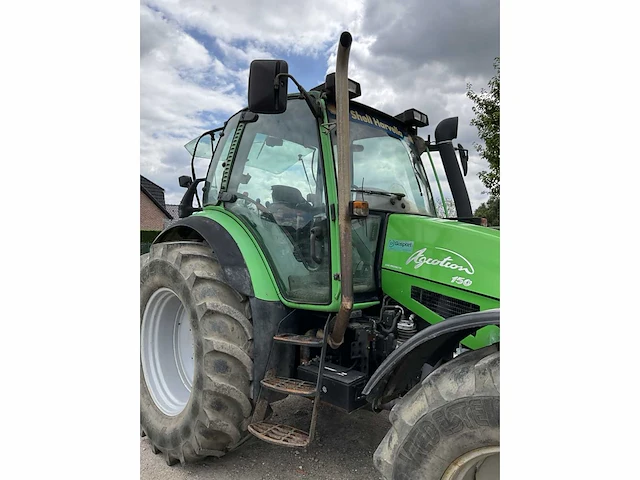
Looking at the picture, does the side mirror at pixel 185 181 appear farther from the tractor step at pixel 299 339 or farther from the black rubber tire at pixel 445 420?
the black rubber tire at pixel 445 420

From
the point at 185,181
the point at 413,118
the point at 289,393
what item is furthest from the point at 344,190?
the point at 185,181

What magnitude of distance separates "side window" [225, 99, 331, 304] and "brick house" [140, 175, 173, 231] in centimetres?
2665

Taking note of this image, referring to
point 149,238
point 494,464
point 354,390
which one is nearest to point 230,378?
point 354,390

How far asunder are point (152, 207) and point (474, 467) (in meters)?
30.6

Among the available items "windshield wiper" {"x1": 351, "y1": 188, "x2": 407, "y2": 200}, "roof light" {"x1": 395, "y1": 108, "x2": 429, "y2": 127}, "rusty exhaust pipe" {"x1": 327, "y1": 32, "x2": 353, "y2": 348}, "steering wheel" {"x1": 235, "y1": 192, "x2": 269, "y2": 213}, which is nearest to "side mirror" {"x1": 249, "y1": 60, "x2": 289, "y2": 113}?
"rusty exhaust pipe" {"x1": 327, "y1": 32, "x2": 353, "y2": 348}

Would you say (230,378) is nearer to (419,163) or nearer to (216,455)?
(216,455)

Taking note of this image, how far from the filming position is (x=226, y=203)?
343 centimetres

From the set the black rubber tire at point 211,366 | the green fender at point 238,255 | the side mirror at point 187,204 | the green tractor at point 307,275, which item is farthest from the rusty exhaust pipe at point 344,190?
the side mirror at point 187,204

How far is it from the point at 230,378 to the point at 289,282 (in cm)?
72

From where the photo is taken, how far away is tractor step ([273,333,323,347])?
8.93ft

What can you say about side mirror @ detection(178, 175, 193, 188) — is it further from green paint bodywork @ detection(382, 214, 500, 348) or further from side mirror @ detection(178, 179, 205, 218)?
green paint bodywork @ detection(382, 214, 500, 348)

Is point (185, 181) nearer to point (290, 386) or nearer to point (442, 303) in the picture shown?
point (290, 386)

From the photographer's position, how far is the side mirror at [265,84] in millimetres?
2312

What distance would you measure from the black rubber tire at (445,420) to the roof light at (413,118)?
6.99 ft
